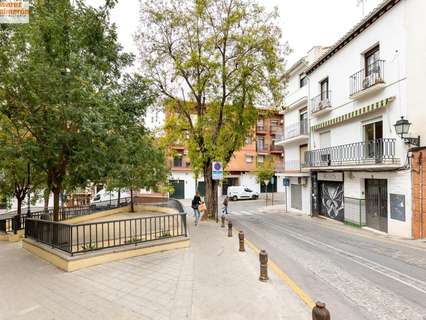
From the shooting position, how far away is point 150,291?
16.8 ft

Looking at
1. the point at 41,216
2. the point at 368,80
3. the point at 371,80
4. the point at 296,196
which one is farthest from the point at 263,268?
the point at 296,196

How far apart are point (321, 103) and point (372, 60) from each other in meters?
3.80

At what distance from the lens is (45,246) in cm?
763

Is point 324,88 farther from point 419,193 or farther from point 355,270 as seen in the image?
point 355,270

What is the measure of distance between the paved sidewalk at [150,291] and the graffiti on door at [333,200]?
33.1 ft

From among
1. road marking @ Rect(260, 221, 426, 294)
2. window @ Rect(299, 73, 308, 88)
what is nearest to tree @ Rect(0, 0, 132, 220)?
road marking @ Rect(260, 221, 426, 294)

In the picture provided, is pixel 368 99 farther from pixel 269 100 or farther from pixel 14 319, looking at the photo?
pixel 14 319

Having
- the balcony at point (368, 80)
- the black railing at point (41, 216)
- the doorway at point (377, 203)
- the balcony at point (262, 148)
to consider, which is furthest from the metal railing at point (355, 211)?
the balcony at point (262, 148)

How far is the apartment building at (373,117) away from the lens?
10570 mm

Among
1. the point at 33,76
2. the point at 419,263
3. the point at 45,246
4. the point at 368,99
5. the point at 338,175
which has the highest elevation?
the point at 368,99

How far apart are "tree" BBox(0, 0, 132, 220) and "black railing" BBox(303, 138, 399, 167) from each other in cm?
1117

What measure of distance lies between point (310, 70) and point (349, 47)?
407 centimetres


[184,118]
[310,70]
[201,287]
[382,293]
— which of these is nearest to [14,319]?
[201,287]

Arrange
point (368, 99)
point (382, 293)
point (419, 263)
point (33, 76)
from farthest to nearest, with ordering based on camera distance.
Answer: point (368, 99) → point (419, 263) → point (33, 76) → point (382, 293)
